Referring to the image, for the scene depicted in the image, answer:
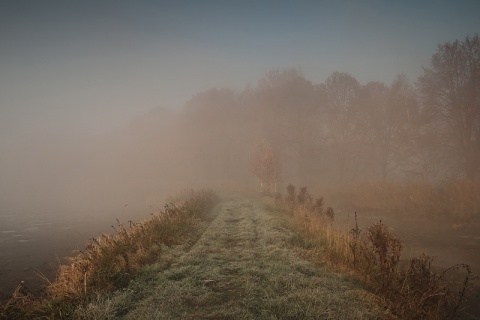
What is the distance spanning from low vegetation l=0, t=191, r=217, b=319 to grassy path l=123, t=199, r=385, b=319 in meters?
0.93

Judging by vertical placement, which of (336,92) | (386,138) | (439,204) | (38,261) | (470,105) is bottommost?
(38,261)

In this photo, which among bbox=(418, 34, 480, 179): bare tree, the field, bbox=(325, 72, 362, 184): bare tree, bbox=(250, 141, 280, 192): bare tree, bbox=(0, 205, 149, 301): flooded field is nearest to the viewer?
the field

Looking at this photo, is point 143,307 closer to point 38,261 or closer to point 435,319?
point 435,319

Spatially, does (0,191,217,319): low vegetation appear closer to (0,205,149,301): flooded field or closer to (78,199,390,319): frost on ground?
(78,199,390,319): frost on ground

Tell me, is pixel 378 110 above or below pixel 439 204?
above

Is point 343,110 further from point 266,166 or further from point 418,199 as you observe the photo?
point 418,199

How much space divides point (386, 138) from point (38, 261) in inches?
1478

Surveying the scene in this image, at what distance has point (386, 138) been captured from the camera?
36219 millimetres

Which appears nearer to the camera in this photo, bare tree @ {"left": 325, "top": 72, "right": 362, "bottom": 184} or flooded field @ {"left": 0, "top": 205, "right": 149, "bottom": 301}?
flooded field @ {"left": 0, "top": 205, "right": 149, "bottom": 301}

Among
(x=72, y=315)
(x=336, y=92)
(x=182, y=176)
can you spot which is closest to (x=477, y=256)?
(x=72, y=315)

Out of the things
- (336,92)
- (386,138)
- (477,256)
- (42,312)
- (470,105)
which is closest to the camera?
(42,312)

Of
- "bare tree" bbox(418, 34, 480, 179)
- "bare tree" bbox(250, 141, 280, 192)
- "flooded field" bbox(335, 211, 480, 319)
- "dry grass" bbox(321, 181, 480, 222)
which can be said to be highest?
"bare tree" bbox(418, 34, 480, 179)

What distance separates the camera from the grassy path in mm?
5270

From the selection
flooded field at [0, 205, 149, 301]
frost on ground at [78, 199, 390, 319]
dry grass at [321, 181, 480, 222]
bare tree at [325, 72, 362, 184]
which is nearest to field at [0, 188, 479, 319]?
frost on ground at [78, 199, 390, 319]
